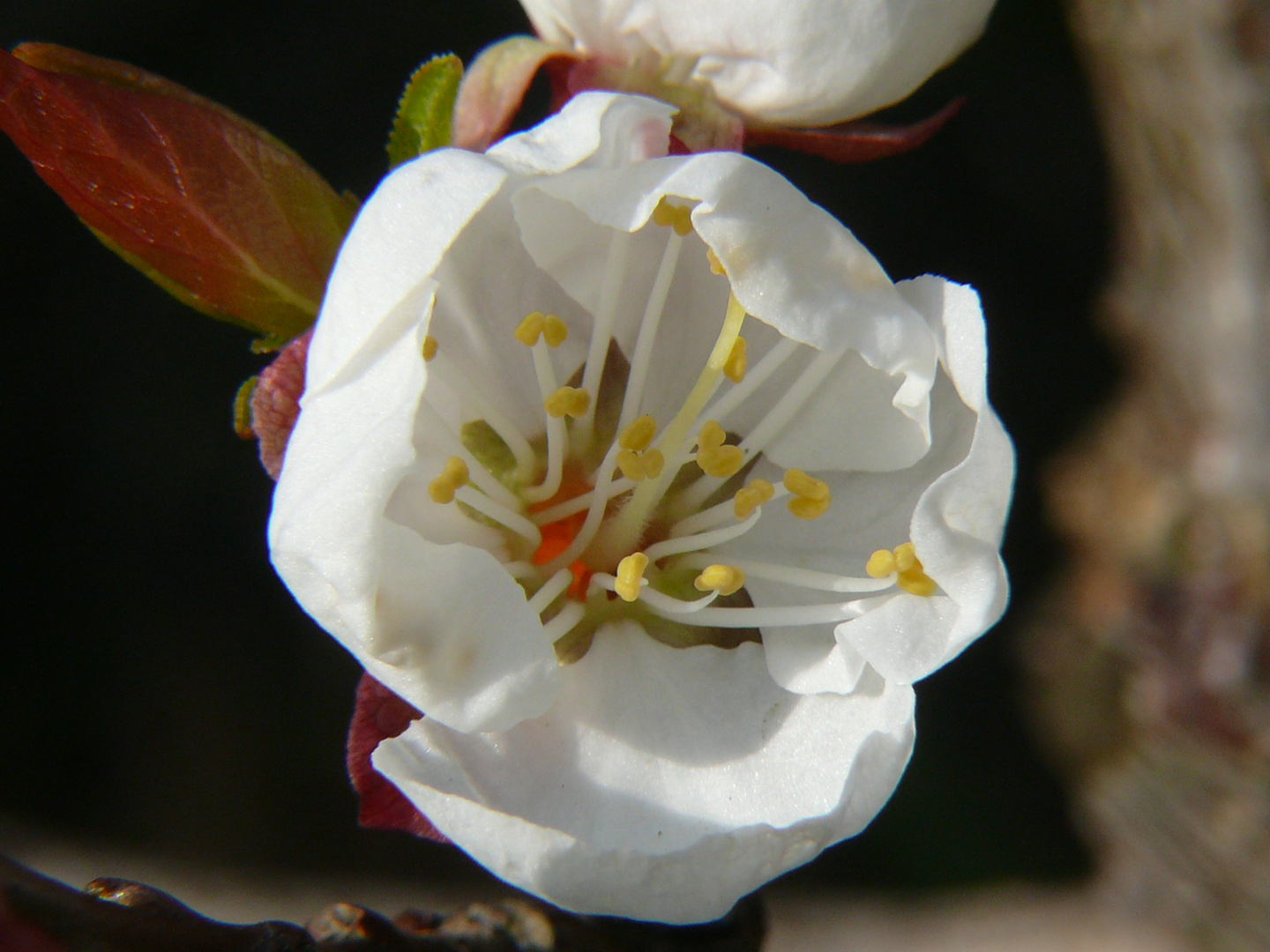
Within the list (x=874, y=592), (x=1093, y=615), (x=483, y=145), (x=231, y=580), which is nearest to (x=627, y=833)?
(x=874, y=592)

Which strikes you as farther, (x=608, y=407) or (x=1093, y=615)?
(x=1093, y=615)

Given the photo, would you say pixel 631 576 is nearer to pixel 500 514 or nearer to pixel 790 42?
pixel 500 514

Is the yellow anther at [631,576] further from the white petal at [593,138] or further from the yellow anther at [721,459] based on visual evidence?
the white petal at [593,138]

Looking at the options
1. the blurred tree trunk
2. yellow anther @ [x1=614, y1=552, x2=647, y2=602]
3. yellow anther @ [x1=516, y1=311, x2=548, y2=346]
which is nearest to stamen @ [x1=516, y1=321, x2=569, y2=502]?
yellow anther @ [x1=516, y1=311, x2=548, y2=346]

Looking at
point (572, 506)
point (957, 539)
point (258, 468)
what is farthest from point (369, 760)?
point (258, 468)

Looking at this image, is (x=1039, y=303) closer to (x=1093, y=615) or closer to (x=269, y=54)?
(x=1093, y=615)

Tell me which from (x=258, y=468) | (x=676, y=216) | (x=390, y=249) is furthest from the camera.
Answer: (x=258, y=468)
